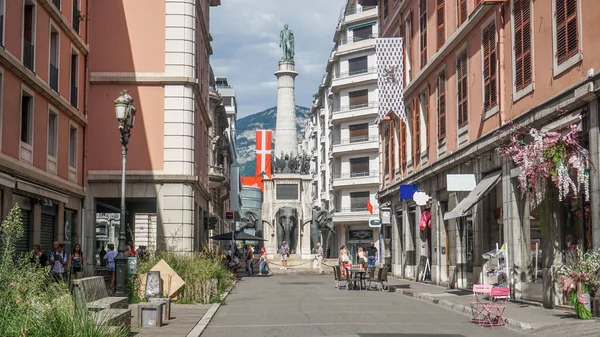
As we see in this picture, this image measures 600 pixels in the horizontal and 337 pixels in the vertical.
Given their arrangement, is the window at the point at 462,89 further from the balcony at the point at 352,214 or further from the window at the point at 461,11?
the balcony at the point at 352,214

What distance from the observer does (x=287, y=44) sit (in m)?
82.9

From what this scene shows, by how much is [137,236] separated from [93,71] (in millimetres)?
18240

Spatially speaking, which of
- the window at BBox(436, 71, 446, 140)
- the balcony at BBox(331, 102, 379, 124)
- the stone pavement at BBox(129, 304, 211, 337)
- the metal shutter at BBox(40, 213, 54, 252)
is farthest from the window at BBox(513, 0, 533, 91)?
the balcony at BBox(331, 102, 379, 124)

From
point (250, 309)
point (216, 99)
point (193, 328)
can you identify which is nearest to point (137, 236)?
point (216, 99)

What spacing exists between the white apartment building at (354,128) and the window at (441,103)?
41.2 m

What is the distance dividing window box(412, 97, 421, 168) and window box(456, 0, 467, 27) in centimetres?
724

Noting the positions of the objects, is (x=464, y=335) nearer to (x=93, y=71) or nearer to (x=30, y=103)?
(x=30, y=103)

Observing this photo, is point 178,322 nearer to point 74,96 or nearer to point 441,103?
point 74,96

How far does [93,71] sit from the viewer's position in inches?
1313

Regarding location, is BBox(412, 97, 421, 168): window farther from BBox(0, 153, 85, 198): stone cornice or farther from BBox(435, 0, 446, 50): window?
BBox(0, 153, 85, 198): stone cornice

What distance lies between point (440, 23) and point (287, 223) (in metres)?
38.2

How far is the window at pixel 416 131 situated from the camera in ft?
115

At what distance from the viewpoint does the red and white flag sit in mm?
71062

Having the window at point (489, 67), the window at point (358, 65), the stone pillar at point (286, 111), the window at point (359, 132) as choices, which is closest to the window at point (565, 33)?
the window at point (489, 67)
